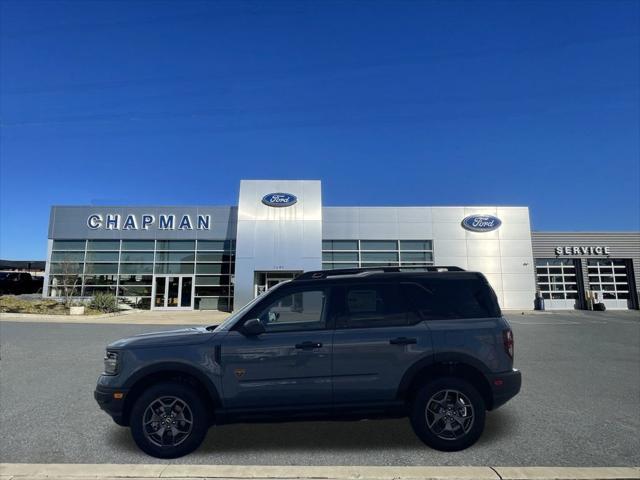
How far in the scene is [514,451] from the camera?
4.32m

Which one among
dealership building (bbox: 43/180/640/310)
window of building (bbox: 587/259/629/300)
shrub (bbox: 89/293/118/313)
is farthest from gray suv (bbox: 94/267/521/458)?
window of building (bbox: 587/259/629/300)

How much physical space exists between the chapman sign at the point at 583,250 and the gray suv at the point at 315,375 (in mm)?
30370

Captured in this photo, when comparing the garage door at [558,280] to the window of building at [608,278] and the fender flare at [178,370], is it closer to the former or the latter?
the window of building at [608,278]

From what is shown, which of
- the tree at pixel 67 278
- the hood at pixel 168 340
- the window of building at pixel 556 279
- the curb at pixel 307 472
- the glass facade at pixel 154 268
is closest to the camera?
the curb at pixel 307 472

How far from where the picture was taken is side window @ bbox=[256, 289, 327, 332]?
4.52 metres

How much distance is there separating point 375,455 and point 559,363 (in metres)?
6.92

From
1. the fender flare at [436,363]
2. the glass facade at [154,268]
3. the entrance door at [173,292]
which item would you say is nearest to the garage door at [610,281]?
the glass facade at [154,268]

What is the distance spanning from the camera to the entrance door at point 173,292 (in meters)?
28.0

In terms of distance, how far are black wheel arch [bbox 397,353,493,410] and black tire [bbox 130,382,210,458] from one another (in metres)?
2.15

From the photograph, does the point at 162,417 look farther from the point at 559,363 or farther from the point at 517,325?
the point at 517,325

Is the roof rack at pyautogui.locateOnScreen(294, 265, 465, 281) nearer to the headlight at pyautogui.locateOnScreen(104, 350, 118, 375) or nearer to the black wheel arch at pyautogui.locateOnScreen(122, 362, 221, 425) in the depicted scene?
the black wheel arch at pyautogui.locateOnScreen(122, 362, 221, 425)

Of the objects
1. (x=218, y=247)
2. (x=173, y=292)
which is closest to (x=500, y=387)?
(x=218, y=247)

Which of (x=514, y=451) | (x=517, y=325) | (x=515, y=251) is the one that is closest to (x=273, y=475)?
(x=514, y=451)

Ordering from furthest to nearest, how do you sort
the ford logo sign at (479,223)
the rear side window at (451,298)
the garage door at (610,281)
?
the garage door at (610,281) < the ford logo sign at (479,223) < the rear side window at (451,298)
